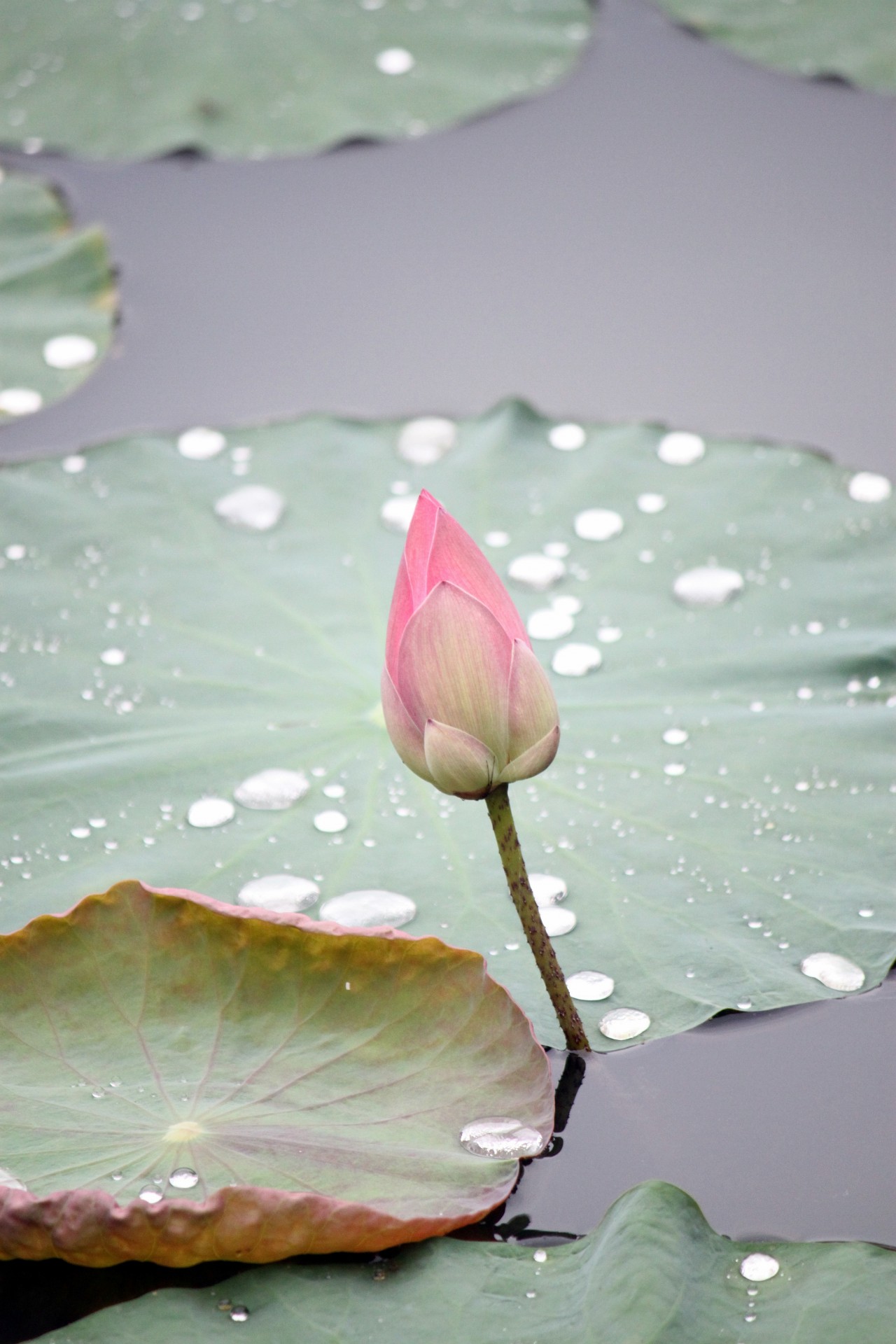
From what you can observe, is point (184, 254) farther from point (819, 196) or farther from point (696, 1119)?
point (696, 1119)

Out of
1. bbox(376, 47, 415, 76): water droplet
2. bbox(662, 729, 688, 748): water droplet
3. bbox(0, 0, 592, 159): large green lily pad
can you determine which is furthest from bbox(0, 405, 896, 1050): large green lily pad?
bbox(376, 47, 415, 76): water droplet

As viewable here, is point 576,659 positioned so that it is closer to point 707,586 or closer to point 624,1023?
point 707,586

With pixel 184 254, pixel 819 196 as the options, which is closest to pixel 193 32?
pixel 184 254

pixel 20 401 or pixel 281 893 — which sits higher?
pixel 20 401

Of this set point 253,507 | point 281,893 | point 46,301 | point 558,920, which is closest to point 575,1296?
point 558,920

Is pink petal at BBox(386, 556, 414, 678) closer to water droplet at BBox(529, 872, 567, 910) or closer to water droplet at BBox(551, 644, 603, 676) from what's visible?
water droplet at BBox(529, 872, 567, 910)

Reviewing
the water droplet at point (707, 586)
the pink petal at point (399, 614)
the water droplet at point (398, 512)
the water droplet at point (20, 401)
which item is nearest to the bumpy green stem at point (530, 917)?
the pink petal at point (399, 614)

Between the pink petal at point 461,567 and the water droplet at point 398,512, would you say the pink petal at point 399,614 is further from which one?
the water droplet at point 398,512
